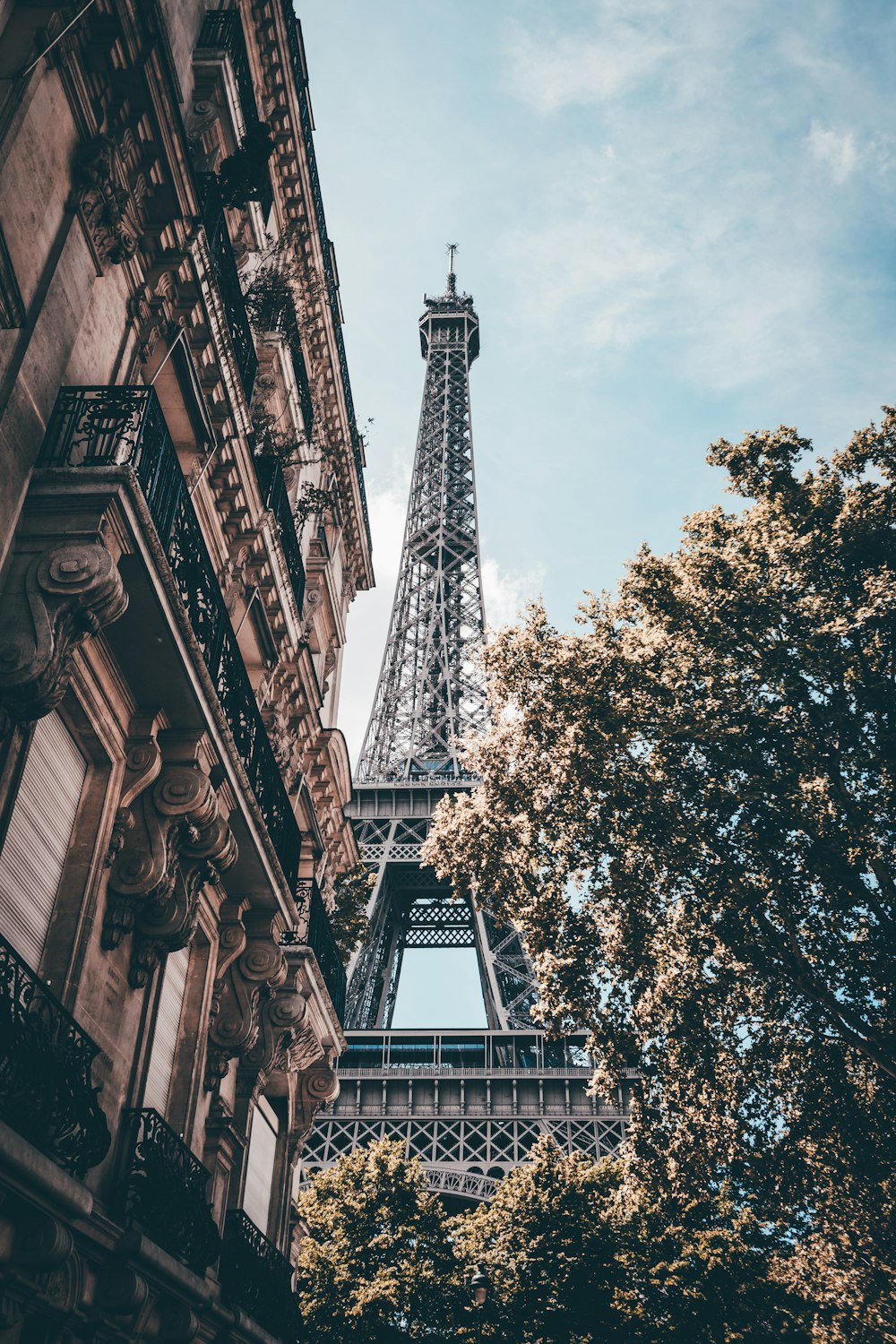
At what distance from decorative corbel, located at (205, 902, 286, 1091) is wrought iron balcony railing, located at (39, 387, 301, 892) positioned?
0.94 metres

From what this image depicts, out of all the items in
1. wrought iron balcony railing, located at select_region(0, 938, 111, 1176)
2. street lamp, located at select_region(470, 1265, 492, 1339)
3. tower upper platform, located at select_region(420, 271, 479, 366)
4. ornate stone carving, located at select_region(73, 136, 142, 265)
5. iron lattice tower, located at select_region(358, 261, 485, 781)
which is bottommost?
wrought iron balcony railing, located at select_region(0, 938, 111, 1176)

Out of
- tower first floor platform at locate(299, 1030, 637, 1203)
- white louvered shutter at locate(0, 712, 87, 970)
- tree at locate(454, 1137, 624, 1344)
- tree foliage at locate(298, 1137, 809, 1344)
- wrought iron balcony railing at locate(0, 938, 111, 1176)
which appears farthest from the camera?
tower first floor platform at locate(299, 1030, 637, 1203)

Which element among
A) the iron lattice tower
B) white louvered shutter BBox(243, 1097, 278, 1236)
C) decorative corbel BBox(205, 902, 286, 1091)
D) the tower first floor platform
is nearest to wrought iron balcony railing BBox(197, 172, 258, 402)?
decorative corbel BBox(205, 902, 286, 1091)

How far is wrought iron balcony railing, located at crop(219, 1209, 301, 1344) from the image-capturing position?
467 inches

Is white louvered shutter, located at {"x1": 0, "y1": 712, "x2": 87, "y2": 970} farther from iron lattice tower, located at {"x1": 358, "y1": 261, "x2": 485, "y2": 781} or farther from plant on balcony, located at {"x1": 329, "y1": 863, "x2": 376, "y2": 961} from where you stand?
iron lattice tower, located at {"x1": 358, "y1": 261, "x2": 485, "y2": 781}

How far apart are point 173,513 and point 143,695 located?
1677mm

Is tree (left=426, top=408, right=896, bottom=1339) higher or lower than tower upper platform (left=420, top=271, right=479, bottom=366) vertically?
lower

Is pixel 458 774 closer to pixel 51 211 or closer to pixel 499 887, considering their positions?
pixel 499 887

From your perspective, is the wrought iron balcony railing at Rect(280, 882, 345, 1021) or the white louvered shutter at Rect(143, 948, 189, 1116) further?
the wrought iron balcony railing at Rect(280, 882, 345, 1021)

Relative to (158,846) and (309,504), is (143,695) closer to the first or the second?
(158,846)

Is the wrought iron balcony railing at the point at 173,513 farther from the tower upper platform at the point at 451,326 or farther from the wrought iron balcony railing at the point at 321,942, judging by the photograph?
the tower upper platform at the point at 451,326

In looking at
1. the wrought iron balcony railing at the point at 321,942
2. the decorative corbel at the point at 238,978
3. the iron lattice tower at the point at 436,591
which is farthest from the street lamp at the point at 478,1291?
the iron lattice tower at the point at 436,591

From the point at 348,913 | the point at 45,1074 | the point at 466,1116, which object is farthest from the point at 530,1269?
the point at 45,1074

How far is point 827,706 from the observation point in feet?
52.6
